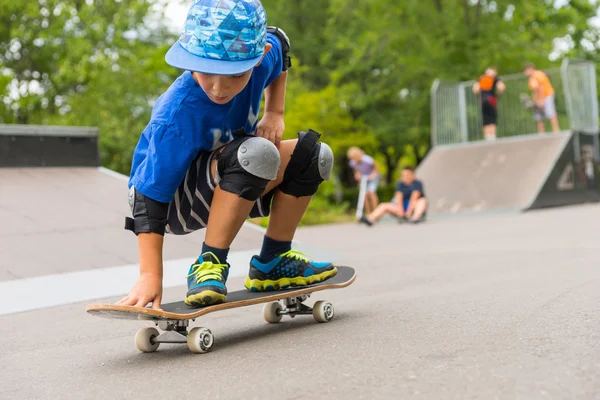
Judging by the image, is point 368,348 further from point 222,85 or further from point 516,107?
point 516,107

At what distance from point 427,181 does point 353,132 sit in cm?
1116

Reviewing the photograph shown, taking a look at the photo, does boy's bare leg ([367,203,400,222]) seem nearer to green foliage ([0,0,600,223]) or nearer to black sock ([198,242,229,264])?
green foliage ([0,0,600,223])

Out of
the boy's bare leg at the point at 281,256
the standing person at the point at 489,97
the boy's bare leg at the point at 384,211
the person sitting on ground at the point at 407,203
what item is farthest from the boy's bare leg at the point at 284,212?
the standing person at the point at 489,97

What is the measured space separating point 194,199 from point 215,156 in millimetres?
237

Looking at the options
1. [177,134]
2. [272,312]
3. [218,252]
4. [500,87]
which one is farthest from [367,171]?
[177,134]

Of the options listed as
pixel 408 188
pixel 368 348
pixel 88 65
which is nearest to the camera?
pixel 368 348

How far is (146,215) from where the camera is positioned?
3617mm

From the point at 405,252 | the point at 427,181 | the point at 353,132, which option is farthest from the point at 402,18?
the point at 405,252

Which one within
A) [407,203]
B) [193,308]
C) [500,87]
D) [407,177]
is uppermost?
[500,87]

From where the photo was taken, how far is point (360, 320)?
4070 millimetres

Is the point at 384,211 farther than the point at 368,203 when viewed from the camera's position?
No

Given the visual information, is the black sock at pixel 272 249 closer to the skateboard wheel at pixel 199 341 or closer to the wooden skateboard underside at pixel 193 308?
the wooden skateboard underside at pixel 193 308

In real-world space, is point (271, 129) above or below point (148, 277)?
above

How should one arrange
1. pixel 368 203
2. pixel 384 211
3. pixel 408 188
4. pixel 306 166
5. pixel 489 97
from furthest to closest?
pixel 489 97
pixel 368 203
pixel 384 211
pixel 408 188
pixel 306 166
